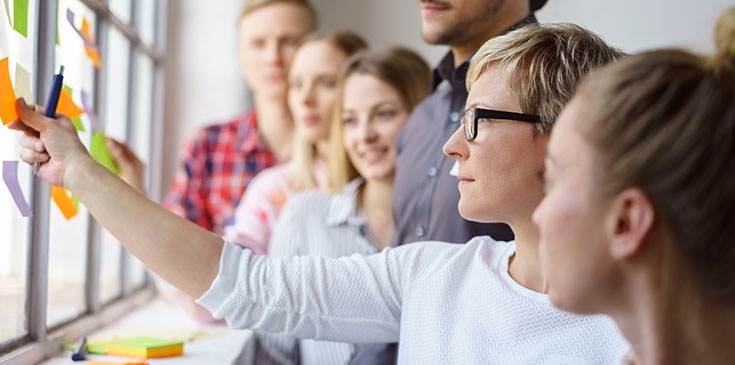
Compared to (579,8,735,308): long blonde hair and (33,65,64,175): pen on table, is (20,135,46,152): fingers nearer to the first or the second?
(33,65,64,175): pen on table

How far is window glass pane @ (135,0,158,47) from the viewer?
2.89 meters

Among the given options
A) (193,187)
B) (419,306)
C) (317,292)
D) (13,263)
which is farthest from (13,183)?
(193,187)

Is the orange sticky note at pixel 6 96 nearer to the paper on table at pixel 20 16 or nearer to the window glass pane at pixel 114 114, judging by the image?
the paper on table at pixel 20 16

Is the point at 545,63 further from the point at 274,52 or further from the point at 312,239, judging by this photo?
the point at 274,52

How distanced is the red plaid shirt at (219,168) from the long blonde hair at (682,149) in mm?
2294

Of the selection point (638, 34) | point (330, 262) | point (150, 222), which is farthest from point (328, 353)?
point (638, 34)

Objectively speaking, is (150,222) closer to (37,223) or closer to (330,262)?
(330,262)

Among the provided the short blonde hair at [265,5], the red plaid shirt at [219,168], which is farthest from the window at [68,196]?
the short blonde hair at [265,5]

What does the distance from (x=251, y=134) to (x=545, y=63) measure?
78.6 inches

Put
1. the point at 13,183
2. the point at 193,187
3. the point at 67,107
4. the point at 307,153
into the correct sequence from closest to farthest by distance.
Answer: the point at 13,183
the point at 67,107
the point at 307,153
the point at 193,187

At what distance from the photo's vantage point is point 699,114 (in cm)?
81

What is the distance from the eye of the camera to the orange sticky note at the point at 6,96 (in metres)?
1.22

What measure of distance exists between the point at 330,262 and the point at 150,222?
0.32 meters

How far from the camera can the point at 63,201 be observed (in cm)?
151
